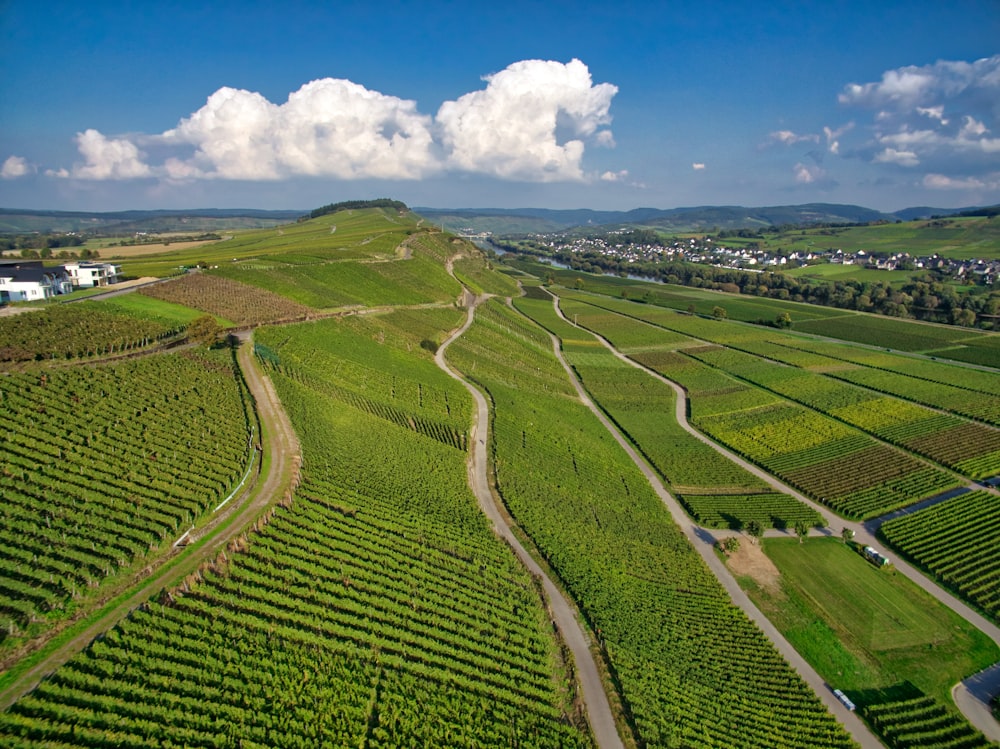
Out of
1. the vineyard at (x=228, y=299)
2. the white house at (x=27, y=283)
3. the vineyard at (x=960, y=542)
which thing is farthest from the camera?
the vineyard at (x=228, y=299)

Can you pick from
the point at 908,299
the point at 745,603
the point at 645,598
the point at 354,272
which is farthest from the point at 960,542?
the point at 908,299

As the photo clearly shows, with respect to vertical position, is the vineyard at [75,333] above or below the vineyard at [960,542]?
above

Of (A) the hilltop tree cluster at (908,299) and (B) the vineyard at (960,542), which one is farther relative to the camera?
(A) the hilltop tree cluster at (908,299)

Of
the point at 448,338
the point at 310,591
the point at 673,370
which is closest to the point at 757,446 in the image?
the point at 673,370

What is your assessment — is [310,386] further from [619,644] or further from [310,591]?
[619,644]

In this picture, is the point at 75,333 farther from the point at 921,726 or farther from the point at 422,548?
the point at 921,726


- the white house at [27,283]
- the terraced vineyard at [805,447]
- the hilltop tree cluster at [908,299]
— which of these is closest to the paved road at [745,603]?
the terraced vineyard at [805,447]

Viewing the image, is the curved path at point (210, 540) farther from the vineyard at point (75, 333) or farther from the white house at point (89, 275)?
the white house at point (89, 275)
